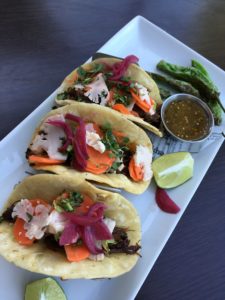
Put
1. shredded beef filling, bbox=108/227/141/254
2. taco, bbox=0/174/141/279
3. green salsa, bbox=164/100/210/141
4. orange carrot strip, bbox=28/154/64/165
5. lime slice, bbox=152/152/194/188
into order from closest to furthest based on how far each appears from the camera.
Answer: taco, bbox=0/174/141/279 < shredded beef filling, bbox=108/227/141/254 < orange carrot strip, bbox=28/154/64/165 < lime slice, bbox=152/152/194/188 < green salsa, bbox=164/100/210/141

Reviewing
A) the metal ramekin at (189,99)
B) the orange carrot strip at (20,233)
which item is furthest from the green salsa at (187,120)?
the orange carrot strip at (20,233)

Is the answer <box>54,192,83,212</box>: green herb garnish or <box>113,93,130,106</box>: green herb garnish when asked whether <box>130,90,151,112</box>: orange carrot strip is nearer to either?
<box>113,93,130,106</box>: green herb garnish

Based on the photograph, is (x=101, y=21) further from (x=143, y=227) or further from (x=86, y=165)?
(x=143, y=227)

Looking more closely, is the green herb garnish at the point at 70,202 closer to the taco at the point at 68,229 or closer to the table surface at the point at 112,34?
the taco at the point at 68,229

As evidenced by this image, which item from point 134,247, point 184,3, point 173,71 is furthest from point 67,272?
point 184,3

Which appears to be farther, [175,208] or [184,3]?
[184,3]

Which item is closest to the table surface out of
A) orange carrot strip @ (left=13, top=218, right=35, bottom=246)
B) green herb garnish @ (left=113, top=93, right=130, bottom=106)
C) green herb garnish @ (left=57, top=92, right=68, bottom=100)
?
green herb garnish @ (left=57, top=92, right=68, bottom=100)

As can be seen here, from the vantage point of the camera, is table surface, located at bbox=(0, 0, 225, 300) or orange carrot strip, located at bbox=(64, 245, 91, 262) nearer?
orange carrot strip, located at bbox=(64, 245, 91, 262)
